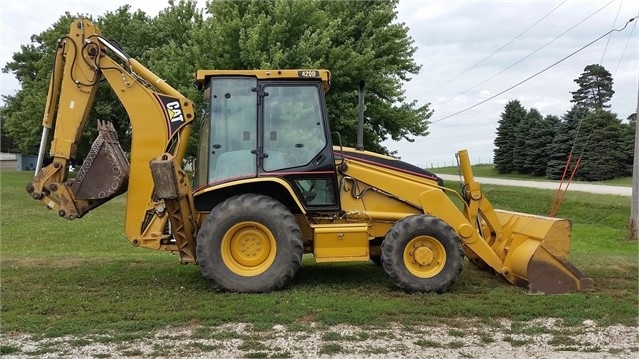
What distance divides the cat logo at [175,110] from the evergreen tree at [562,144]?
3736 cm

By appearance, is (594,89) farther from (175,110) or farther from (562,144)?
(175,110)

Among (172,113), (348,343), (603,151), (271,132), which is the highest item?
(603,151)

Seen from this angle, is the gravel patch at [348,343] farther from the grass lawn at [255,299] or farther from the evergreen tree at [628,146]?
the evergreen tree at [628,146]

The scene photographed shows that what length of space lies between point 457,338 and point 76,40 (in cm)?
632

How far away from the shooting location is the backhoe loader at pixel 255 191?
7.49 m

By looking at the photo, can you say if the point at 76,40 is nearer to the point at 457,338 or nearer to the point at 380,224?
the point at 380,224

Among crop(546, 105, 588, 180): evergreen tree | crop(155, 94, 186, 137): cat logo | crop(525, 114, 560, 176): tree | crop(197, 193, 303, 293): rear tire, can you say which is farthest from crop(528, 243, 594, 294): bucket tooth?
crop(525, 114, 560, 176): tree

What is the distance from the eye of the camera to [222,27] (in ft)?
70.8

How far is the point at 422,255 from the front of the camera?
7629mm

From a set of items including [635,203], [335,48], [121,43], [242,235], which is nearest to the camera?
[242,235]

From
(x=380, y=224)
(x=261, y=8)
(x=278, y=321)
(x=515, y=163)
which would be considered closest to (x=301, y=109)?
(x=380, y=224)

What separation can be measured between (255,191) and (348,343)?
2.86 m

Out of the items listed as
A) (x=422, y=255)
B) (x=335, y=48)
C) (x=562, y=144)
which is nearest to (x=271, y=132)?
(x=422, y=255)

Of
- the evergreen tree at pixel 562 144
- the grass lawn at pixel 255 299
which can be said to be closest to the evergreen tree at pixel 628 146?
the evergreen tree at pixel 562 144
